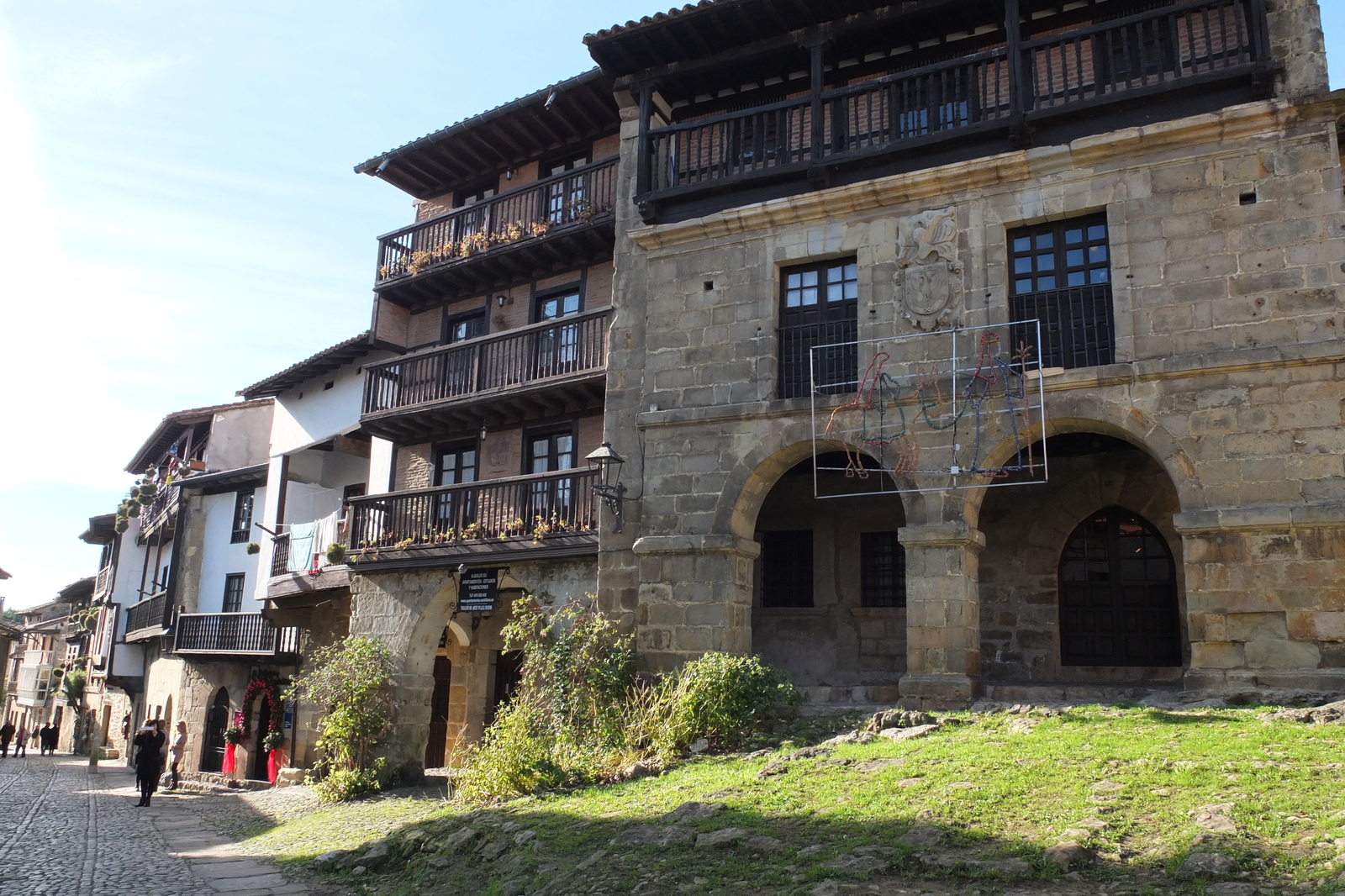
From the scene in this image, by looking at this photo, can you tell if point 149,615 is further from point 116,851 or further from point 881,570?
point 881,570

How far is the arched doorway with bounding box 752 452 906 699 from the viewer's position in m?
15.4

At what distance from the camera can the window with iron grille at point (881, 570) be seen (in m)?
15.6

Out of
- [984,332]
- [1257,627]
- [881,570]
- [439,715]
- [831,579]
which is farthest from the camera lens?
[439,715]

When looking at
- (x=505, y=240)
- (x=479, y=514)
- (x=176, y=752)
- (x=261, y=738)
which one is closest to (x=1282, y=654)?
(x=479, y=514)

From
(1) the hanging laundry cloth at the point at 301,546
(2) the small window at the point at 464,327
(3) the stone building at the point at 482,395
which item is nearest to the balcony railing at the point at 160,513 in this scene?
(1) the hanging laundry cloth at the point at 301,546

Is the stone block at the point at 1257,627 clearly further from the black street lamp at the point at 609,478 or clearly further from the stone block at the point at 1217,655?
the black street lamp at the point at 609,478

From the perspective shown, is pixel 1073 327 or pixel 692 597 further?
pixel 692 597

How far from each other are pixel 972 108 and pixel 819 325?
3.27 meters

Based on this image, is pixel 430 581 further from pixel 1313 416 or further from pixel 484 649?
pixel 1313 416

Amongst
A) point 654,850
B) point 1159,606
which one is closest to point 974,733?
point 654,850

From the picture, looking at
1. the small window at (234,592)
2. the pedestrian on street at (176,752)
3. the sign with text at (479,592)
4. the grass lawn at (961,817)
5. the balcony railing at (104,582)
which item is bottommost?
the pedestrian on street at (176,752)

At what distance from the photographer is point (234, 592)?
28922mm

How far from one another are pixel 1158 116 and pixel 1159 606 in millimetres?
5984

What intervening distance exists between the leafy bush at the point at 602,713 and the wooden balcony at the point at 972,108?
20.9 ft
